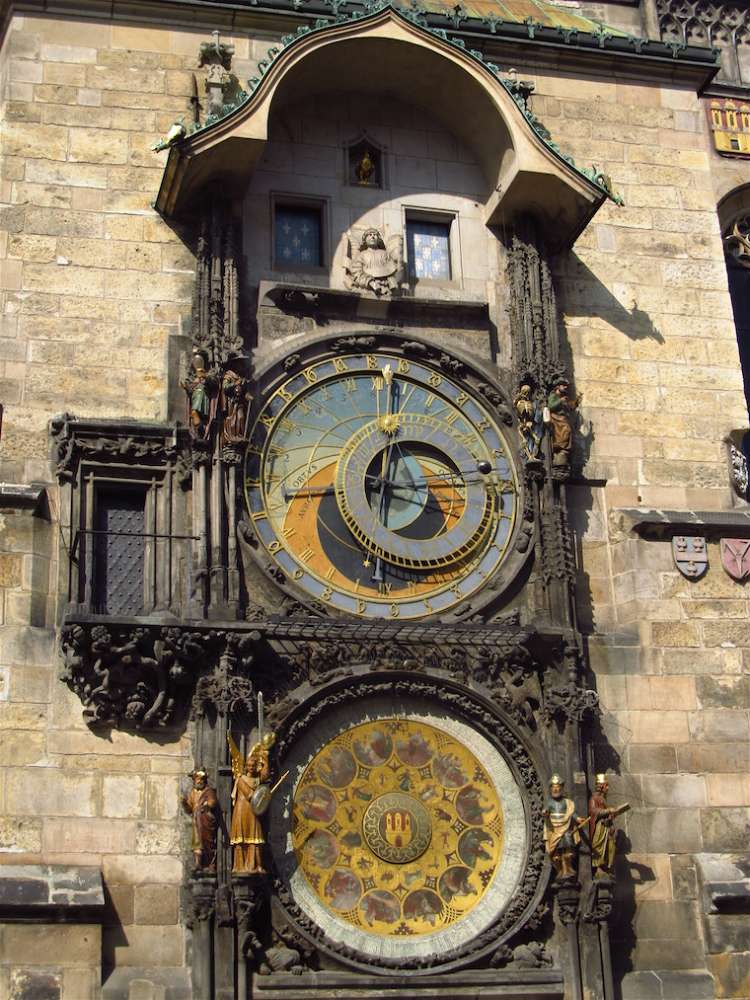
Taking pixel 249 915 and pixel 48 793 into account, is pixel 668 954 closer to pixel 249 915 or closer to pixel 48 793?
pixel 249 915

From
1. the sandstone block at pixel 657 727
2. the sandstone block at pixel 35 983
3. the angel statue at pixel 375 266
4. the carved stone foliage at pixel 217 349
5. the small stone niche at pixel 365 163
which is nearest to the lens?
the sandstone block at pixel 35 983

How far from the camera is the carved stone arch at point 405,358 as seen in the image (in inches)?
555

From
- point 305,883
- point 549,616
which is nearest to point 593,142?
point 549,616

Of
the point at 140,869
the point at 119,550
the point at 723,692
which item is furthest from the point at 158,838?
the point at 723,692

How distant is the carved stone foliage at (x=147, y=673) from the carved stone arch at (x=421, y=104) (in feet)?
12.1

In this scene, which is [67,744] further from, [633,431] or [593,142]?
[593,142]

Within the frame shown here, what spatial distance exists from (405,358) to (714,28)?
5.89 metres

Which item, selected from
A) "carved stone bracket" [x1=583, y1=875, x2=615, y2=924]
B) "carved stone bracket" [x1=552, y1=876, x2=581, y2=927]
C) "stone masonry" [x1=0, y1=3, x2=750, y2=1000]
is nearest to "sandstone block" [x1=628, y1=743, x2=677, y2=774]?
"stone masonry" [x1=0, y1=3, x2=750, y2=1000]

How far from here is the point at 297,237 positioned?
50.8 feet

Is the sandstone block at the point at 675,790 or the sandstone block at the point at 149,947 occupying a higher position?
the sandstone block at the point at 675,790

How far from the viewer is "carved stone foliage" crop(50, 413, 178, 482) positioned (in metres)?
14.1

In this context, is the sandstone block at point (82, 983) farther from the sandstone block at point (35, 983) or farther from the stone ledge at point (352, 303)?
the stone ledge at point (352, 303)

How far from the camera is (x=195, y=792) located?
13.1 m

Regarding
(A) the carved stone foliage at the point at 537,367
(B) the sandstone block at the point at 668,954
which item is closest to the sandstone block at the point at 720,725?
(B) the sandstone block at the point at 668,954
